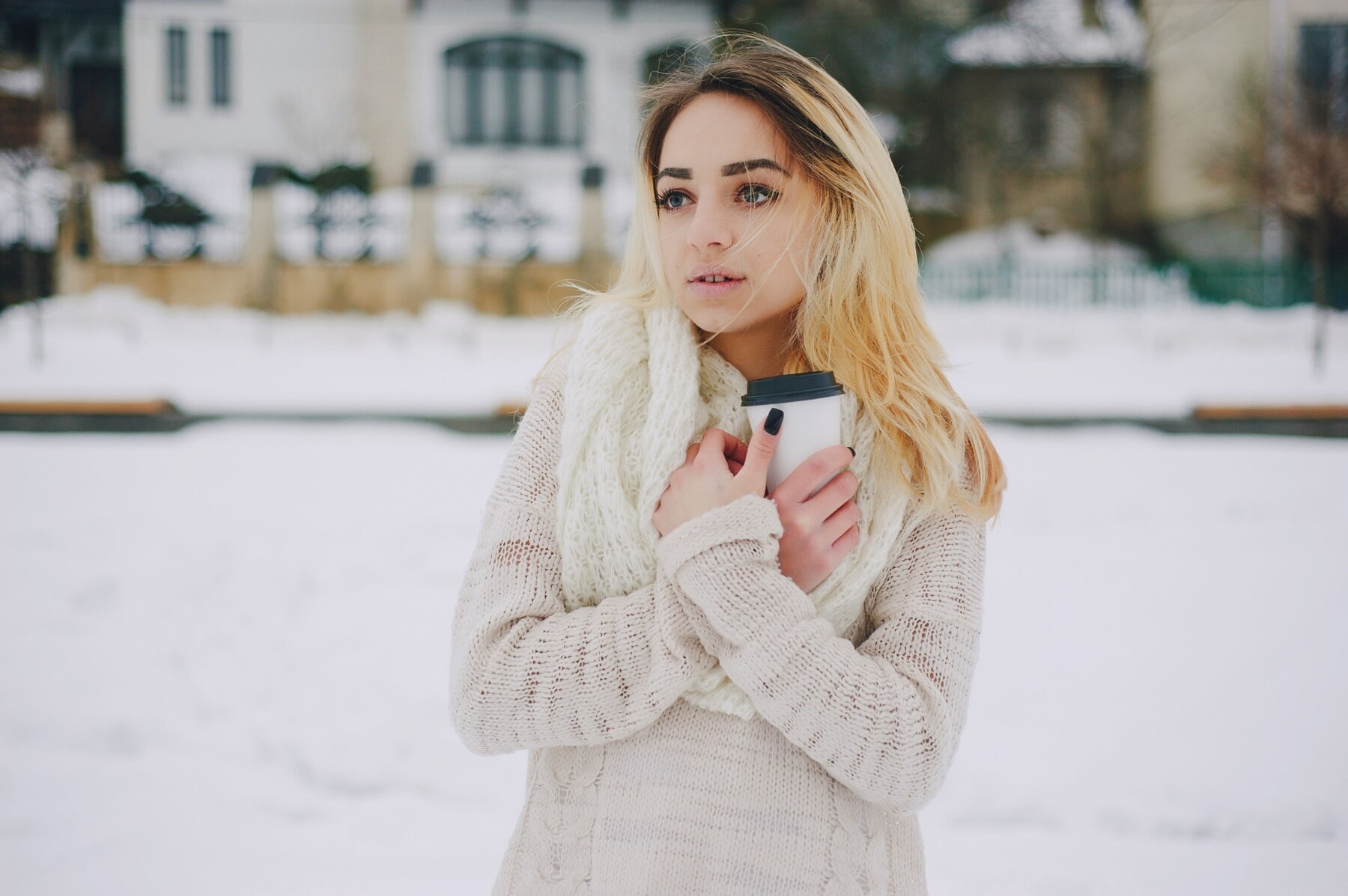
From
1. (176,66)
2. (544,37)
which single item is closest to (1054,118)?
(544,37)

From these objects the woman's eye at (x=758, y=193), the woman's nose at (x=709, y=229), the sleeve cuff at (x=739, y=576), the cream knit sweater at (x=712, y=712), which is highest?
the woman's eye at (x=758, y=193)

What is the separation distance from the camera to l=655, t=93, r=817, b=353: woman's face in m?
1.47

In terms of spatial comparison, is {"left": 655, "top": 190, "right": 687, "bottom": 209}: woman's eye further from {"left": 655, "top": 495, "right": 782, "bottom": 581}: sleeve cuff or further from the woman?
{"left": 655, "top": 495, "right": 782, "bottom": 581}: sleeve cuff

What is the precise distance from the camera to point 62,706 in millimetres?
3883

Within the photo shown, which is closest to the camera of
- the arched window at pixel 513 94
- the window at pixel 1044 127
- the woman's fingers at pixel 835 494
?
the woman's fingers at pixel 835 494

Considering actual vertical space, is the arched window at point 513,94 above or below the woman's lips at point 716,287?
above

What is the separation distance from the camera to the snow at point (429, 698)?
304cm

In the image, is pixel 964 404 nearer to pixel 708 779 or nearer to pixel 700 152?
pixel 700 152

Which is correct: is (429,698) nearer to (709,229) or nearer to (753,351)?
(753,351)

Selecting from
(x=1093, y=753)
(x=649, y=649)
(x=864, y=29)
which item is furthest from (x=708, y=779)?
(x=864, y=29)

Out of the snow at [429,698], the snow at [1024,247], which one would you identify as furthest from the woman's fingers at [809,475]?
the snow at [1024,247]

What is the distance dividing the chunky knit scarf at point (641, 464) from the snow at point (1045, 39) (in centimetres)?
2298

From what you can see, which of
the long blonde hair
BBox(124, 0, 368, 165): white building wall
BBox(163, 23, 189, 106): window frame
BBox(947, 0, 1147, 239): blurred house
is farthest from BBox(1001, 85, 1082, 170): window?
the long blonde hair

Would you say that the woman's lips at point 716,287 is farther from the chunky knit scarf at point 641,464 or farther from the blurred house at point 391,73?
the blurred house at point 391,73
